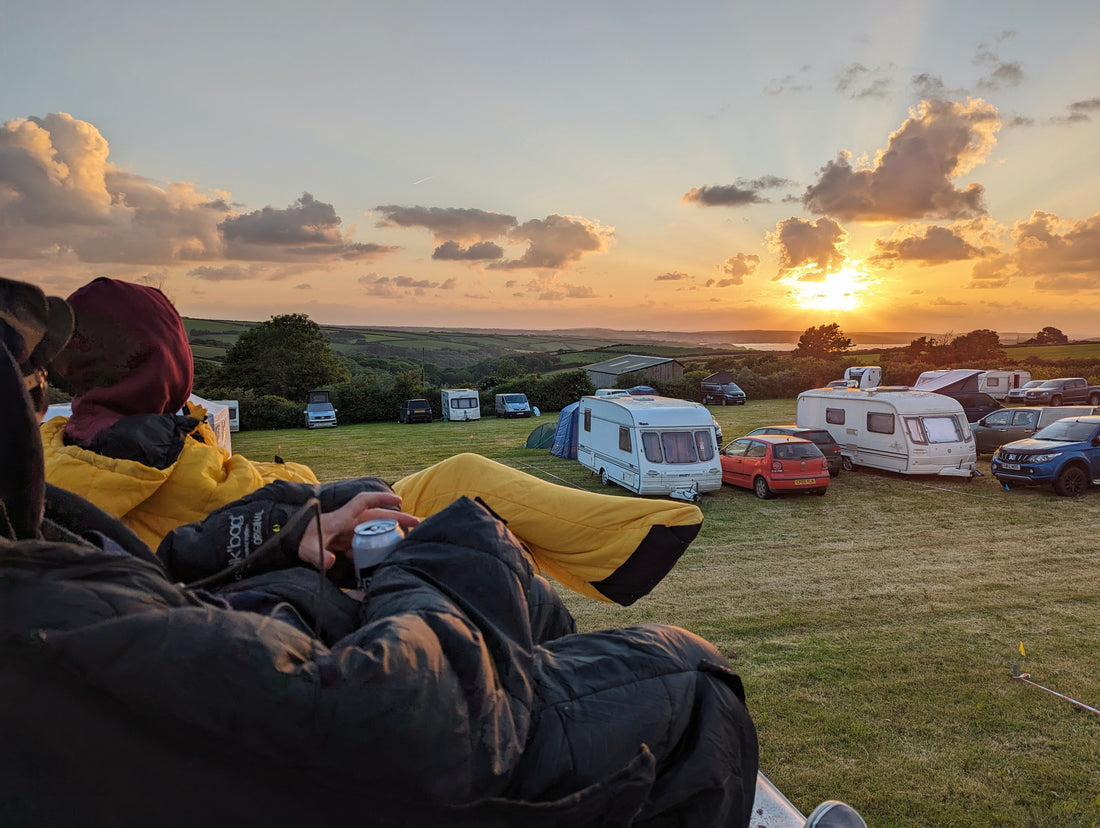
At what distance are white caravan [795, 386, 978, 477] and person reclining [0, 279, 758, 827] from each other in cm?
1899

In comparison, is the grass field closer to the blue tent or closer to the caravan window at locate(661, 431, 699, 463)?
the caravan window at locate(661, 431, 699, 463)

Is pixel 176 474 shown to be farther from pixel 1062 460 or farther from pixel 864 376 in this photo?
pixel 864 376

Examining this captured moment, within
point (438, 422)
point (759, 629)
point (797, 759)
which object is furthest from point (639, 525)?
point (438, 422)

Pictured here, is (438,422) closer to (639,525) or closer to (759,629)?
(759,629)

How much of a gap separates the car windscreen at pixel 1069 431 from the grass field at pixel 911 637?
142 centimetres

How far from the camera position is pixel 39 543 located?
90 cm

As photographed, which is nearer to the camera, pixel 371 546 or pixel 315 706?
pixel 315 706

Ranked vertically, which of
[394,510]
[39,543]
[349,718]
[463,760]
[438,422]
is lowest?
[438,422]

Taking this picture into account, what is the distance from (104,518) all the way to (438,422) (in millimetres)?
40578

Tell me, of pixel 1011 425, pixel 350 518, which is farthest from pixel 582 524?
pixel 1011 425

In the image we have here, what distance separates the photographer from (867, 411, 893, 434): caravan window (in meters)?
18.4

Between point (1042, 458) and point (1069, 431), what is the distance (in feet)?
4.81

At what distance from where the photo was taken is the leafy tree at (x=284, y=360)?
170 feet

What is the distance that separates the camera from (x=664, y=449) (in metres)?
16.2
